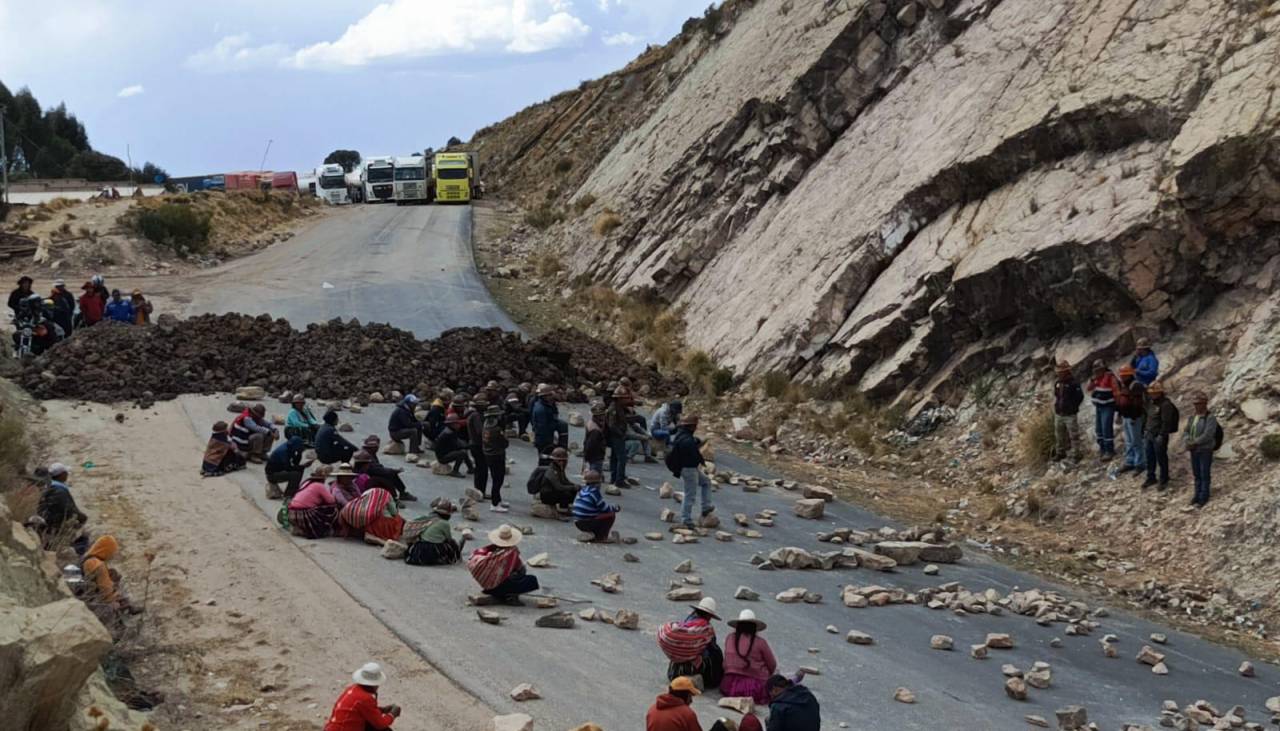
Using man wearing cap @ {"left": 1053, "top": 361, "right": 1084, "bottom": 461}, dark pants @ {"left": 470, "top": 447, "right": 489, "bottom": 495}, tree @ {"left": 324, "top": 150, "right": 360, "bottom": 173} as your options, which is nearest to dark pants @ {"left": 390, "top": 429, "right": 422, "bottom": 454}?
dark pants @ {"left": 470, "top": 447, "right": 489, "bottom": 495}

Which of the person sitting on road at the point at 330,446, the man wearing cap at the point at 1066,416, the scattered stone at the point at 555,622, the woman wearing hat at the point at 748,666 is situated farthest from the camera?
the man wearing cap at the point at 1066,416

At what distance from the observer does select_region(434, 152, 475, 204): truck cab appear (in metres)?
66.4

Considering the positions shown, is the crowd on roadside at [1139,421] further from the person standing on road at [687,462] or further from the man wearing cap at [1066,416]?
the person standing on road at [687,462]

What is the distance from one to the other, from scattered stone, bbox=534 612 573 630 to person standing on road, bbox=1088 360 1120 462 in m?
10.9

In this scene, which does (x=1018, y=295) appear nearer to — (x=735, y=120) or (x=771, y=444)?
(x=771, y=444)

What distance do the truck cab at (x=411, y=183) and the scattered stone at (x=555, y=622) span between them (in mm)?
56263

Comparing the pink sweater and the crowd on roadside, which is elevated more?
the crowd on roadside

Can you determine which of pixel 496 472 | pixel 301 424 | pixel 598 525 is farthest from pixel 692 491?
pixel 301 424

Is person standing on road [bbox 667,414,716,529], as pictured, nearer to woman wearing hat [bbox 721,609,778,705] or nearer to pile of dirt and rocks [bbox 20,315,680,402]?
woman wearing hat [bbox 721,609,778,705]

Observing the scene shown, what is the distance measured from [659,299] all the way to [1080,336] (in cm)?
1538

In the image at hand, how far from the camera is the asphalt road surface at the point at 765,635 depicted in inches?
517

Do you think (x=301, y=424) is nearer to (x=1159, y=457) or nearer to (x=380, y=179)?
(x=1159, y=457)

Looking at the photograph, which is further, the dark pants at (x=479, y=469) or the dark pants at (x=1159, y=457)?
the dark pants at (x=479, y=469)

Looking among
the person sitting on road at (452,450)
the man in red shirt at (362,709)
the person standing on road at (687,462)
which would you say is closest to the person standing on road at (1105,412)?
the person standing on road at (687,462)
